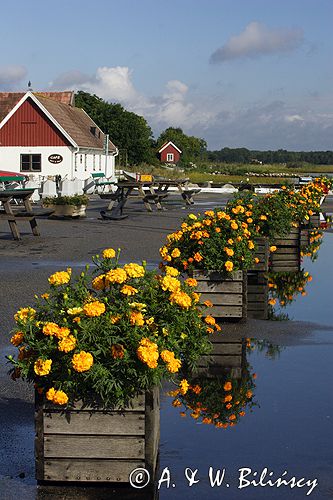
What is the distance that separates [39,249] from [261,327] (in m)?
9.54

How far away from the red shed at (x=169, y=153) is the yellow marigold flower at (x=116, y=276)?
369 feet

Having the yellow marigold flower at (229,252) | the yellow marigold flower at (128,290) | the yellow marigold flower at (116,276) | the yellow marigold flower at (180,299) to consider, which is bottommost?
the yellow marigold flower at (229,252)

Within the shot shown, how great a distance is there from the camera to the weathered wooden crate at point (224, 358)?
7824mm

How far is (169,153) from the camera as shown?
Result: 389ft

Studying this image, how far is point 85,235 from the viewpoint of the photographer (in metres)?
22.3

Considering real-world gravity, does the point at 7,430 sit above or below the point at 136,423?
below

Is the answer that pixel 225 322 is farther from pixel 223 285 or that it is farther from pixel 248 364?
pixel 248 364

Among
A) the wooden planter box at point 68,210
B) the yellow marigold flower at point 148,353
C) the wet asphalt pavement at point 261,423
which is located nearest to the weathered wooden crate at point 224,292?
the wet asphalt pavement at point 261,423

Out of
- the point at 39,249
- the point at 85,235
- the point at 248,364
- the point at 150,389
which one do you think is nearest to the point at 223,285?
the point at 248,364

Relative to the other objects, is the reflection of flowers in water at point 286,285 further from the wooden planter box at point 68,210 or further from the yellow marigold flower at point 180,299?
the wooden planter box at point 68,210

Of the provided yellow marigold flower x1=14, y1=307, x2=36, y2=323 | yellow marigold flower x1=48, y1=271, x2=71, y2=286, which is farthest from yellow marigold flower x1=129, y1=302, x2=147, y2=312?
yellow marigold flower x1=14, y1=307, x2=36, y2=323

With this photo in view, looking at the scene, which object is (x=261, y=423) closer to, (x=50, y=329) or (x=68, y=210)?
(x=50, y=329)

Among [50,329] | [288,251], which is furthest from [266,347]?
[288,251]

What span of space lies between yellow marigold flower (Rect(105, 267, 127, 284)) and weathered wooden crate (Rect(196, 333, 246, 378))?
252 centimetres
